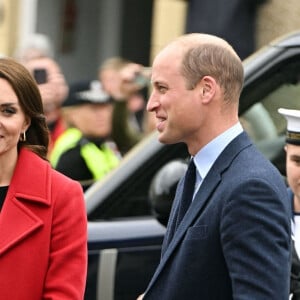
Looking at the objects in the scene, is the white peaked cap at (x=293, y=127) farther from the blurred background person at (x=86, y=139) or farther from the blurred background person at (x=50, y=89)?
the blurred background person at (x=50, y=89)

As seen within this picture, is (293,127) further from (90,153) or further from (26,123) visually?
(90,153)

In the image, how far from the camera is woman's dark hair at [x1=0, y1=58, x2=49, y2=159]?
416cm

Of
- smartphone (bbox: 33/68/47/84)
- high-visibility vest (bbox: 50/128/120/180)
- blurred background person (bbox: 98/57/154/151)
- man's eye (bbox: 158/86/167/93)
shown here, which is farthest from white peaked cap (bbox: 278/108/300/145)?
blurred background person (bbox: 98/57/154/151)

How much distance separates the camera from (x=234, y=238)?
11.8 feet

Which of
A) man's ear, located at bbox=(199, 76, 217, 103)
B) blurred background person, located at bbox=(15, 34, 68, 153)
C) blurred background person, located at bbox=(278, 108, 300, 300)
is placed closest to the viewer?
man's ear, located at bbox=(199, 76, 217, 103)

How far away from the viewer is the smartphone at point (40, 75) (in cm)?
807

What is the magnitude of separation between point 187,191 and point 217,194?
10.2 inches

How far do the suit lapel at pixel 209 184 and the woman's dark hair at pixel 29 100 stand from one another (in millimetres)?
668

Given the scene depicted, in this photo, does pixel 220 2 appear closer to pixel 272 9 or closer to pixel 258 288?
pixel 272 9

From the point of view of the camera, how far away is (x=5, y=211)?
4.17 meters

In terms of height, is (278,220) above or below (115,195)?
above

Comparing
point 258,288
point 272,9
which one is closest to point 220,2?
point 272,9

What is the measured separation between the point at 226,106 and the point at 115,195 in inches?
84.4

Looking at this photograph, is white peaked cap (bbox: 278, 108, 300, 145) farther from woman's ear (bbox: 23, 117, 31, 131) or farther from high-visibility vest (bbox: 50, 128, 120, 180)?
high-visibility vest (bbox: 50, 128, 120, 180)
